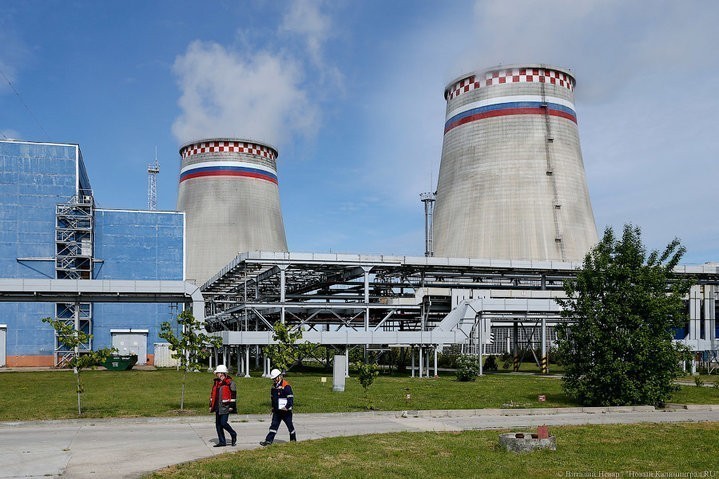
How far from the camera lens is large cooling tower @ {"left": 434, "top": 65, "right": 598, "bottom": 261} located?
41.8m

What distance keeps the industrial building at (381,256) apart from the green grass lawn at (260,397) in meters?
6.78

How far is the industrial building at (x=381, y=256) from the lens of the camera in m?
37.9

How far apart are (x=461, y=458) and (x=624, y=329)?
10.1 meters

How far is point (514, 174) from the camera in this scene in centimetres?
4238

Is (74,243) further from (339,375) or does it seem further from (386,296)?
(339,375)

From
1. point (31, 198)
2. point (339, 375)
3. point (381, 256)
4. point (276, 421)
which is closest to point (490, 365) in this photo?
point (381, 256)

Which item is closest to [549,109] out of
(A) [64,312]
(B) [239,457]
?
(A) [64,312]

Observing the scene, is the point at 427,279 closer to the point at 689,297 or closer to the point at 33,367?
the point at 689,297

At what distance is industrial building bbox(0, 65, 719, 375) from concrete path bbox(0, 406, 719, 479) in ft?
53.2

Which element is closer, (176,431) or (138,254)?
(176,431)

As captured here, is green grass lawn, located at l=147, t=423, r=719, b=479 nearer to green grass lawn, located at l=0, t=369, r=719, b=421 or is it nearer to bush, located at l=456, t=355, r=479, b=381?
green grass lawn, located at l=0, t=369, r=719, b=421

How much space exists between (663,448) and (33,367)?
1626 inches

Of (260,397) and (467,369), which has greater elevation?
(260,397)

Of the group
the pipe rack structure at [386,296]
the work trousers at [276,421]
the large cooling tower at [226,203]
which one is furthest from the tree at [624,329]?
the large cooling tower at [226,203]
